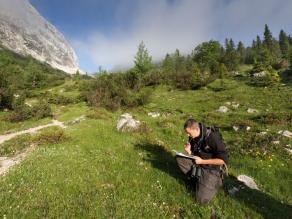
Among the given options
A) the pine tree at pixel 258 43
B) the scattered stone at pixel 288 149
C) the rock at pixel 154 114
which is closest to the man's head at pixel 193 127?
the scattered stone at pixel 288 149

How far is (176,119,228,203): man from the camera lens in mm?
7172

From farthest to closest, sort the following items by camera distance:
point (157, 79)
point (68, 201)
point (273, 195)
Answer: point (157, 79), point (273, 195), point (68, 201)

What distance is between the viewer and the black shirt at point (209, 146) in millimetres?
7254

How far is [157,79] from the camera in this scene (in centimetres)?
5934

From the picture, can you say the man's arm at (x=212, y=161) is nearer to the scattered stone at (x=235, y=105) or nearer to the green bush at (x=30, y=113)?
the scattered stone at (x=235, y=105)

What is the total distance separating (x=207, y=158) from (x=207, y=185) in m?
0.79

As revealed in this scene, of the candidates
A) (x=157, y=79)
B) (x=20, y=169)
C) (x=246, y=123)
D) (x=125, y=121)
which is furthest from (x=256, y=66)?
(x=20, y=169)

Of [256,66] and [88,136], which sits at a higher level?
[256,66]

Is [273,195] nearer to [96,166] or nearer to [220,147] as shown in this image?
[220,147]

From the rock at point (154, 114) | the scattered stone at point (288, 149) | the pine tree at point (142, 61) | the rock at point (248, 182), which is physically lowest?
the rock at point (248, 182)

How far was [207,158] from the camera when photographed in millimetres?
7594

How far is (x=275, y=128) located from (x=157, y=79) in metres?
42.6

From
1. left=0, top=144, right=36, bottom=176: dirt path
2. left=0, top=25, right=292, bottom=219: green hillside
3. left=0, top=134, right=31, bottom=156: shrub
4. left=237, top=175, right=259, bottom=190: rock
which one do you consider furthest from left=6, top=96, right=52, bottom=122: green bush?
left=237, top=175, right=259, bottom=190: rock

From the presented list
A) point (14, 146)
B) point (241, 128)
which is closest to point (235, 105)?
point (241, 128)
